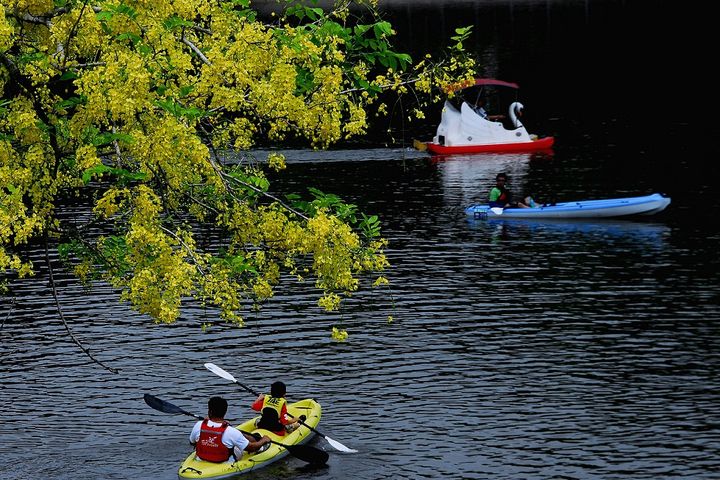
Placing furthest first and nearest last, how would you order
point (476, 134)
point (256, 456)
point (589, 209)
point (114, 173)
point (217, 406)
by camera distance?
1. point (476, 134)
2. point (589, 209)
3. point (256, 456)
4. point (217, 406)
5. point (114, 173)

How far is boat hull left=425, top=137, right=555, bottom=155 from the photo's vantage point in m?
78.5

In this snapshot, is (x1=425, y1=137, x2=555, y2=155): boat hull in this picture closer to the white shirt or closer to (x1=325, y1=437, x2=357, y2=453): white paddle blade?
Result: (x1=325, y1=437, x2=357, y2=453): white paddle blade

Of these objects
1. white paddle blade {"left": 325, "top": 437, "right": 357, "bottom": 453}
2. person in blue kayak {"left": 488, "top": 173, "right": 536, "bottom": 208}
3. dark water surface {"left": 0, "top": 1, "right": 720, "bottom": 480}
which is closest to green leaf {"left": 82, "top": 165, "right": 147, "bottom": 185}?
dark water surface {"left": 0, "top": 1, "right": 720, "bottom": 480}

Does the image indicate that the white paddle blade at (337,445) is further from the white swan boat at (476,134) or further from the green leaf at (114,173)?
the white swan boat at (476,134)

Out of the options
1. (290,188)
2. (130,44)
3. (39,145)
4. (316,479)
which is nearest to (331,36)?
(130,44)

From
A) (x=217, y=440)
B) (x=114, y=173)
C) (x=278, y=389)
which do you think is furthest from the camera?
(x=278, y=389)

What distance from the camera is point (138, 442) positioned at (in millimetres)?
31484

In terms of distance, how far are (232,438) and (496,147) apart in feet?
178

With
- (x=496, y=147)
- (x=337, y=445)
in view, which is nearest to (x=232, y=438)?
(x=337, y=445)

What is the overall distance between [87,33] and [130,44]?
2.36 feet

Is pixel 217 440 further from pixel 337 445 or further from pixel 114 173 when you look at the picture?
pixel 114 173

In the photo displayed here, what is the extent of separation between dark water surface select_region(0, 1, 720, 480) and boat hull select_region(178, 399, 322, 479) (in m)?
0.32

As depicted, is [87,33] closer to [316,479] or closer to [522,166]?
[316,479]

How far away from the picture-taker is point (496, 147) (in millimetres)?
80875
